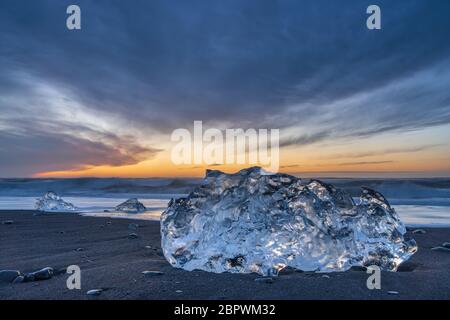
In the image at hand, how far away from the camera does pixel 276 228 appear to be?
3.16 metres

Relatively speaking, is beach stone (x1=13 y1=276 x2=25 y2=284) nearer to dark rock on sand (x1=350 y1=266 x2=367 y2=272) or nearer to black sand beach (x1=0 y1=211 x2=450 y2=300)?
black sand beach (x1=0 y1=211 x2=450 y2=300)

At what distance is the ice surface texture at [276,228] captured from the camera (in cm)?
309

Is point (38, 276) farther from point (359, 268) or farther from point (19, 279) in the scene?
point (359, 268)

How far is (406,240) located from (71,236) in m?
4.65

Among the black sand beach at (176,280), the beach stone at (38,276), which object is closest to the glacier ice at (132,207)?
the black sand beach at (176,280)

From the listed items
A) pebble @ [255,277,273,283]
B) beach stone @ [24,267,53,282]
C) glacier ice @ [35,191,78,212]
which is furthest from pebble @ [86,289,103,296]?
glacier ice @ [35,191,78,212]

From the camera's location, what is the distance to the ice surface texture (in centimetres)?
309

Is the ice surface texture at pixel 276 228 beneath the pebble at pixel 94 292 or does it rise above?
above

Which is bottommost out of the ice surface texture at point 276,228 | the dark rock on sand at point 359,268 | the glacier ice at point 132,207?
the glacier ice at point 132,207

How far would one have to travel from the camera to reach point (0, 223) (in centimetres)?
689

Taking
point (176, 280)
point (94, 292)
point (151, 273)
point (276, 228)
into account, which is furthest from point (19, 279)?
point (276, 228)

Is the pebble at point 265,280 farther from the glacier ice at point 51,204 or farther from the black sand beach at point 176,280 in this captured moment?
the glacier ice at point 51,204

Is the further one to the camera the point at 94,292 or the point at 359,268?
the point at 359,268
